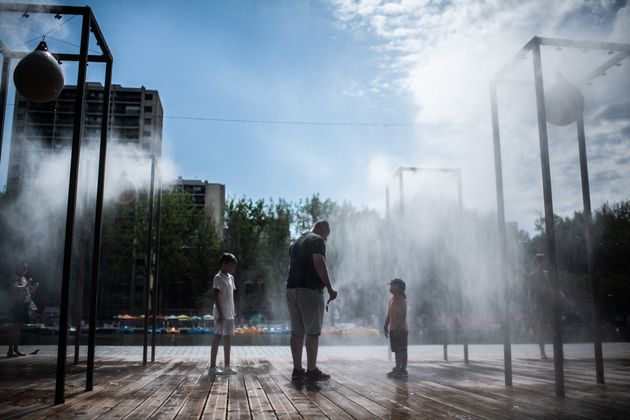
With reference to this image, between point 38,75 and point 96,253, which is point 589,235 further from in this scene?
point 38,75

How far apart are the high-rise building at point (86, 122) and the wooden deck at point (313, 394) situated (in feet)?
165

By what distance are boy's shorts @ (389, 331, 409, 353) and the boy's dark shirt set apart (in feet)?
4.74

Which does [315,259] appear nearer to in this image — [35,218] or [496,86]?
[496,86]

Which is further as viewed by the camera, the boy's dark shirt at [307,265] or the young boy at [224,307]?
the young boy at [224,307]

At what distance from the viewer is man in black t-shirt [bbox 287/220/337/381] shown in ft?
17.7

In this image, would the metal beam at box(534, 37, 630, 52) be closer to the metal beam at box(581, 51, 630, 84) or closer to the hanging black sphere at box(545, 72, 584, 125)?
the metal beam at box(581, 51, 630, 84)

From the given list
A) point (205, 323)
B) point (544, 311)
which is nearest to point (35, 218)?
point (205, 323)

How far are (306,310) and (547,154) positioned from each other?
2811 millimetres

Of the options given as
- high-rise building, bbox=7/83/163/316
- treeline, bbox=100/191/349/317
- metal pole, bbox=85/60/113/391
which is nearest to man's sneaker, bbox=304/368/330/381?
→ metal pole, bbox=85/60/113/391

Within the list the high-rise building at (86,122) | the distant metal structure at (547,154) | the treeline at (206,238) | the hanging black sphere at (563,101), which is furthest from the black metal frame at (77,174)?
the high-rise building at (86,122)

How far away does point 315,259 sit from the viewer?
5465 mm

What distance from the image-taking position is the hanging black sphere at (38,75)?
4.77 m

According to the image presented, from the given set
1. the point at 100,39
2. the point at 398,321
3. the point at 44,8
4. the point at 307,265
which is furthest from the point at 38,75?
the point at 398,321

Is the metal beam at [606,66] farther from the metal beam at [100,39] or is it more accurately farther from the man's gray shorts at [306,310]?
the metal beam at [100,39]
